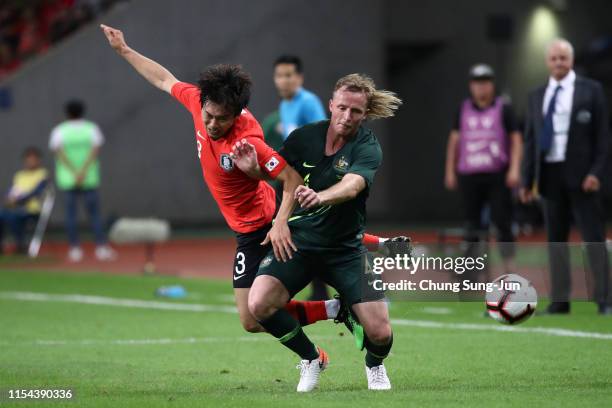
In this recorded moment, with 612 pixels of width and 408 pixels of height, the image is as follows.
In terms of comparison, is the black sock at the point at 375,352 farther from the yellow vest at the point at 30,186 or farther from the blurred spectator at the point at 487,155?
the yellow vest at the point at 30,186

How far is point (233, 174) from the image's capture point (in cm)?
834

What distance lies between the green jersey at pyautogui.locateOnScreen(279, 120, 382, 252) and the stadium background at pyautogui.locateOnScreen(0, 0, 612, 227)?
1777 cm

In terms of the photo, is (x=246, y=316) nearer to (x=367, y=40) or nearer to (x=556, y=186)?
(x=556, y=186)

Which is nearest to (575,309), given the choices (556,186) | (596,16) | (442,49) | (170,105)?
(556,186)

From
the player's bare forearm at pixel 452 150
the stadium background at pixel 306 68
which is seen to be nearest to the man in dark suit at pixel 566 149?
the player's bare forearm at pixel 452 150

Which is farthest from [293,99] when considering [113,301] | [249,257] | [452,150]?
[249,257]

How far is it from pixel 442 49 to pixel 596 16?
13.6ft

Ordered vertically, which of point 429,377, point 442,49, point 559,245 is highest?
point 442,49

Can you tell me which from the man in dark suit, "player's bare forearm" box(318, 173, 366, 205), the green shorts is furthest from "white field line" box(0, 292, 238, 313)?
"player's bare forearm" box(318, 173, 366, 205)

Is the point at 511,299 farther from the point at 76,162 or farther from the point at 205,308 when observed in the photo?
the point at 76,162

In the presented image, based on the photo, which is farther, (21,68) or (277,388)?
(21,68)

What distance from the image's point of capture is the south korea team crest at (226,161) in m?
8.17

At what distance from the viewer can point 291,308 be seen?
28.0ft

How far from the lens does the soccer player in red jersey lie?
7.78m
